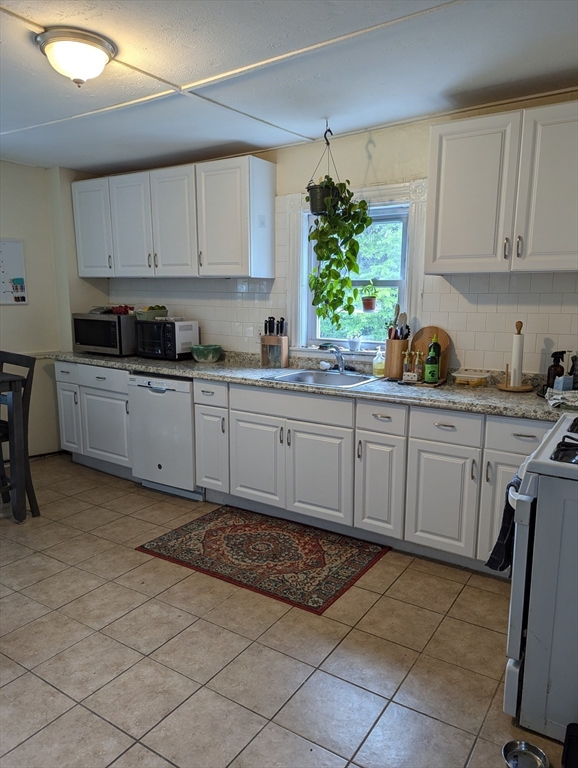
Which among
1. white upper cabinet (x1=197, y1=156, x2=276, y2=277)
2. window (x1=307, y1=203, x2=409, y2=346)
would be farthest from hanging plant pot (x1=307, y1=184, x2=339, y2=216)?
white upper cabinet (x1=197, y1=156, x2=276, y2=277)

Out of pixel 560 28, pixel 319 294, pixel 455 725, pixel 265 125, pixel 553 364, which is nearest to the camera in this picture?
pixel 455 725

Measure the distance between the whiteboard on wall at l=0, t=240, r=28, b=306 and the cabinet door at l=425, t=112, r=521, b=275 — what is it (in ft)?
11.0

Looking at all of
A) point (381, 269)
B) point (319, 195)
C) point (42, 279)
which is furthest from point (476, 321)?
point (42, 279)

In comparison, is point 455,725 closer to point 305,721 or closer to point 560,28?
point 305,721

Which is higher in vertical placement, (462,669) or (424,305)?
(424,305)

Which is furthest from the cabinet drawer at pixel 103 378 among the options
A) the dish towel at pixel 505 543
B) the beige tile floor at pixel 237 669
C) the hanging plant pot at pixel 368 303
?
the dish towel at pixel 505 543

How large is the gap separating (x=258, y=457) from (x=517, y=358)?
1606mm

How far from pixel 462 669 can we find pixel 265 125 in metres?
3.05

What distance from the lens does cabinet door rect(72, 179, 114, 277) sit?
14.5ft

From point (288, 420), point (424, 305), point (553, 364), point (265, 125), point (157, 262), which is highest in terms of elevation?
point (265, 125)

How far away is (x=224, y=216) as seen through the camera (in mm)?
3754

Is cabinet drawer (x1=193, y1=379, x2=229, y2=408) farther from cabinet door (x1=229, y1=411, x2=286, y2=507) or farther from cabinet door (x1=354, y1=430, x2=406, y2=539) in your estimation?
cabinet door (x1=354, y1=430, x2=406, y2=539)

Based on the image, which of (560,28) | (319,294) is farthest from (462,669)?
(560,28)

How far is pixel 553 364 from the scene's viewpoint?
2.81 m
